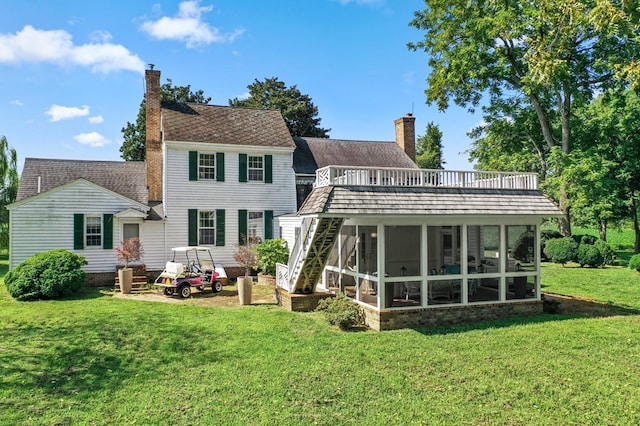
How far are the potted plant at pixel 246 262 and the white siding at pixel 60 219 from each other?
193 inches

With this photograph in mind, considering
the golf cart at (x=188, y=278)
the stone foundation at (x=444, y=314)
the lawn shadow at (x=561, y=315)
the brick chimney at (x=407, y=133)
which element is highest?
the brick chimney at (x=407, y=133)

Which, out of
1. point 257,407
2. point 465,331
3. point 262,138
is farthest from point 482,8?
point 257,407

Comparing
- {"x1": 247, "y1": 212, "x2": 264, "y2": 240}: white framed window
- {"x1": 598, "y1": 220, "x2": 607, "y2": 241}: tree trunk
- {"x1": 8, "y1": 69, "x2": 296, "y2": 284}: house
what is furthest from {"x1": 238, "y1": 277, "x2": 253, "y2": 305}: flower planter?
{"x1": 598, "y1": 220, "x2": 607, "y2": 241}: tree trunk

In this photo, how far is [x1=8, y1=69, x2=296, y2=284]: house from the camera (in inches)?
680

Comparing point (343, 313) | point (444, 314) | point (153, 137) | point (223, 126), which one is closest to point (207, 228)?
point (223, 126)

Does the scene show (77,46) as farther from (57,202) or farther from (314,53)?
(314,53)

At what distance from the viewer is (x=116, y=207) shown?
58.3 feet

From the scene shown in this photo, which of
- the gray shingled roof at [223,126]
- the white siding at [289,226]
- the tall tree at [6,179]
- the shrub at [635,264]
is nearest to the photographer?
the white siding at [289,226]

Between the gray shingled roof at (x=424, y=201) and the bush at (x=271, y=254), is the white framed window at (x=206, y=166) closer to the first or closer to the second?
the bush at (x=271, y=254)

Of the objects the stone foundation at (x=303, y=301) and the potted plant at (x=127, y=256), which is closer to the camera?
the stone foundation at (x=303, y=301)

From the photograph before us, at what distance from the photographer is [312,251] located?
38.0 ft

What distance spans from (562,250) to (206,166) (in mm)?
18995

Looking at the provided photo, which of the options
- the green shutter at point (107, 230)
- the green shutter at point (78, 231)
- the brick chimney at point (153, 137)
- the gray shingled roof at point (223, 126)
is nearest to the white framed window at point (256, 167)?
the gray shingled roof at point (223, 126)

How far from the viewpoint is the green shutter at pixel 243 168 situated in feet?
63.8
